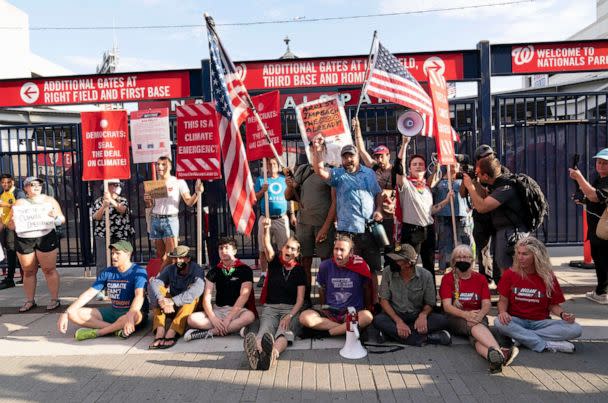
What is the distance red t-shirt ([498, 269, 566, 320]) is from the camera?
4.54m

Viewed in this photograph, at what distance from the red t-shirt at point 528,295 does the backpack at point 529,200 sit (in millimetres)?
900

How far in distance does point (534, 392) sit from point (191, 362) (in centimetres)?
272

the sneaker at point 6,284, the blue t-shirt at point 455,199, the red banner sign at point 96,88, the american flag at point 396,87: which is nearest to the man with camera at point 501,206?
the american flag at point 396,87

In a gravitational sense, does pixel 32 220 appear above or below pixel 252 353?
above

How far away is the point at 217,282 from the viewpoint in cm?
537

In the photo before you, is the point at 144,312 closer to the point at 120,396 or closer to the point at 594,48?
the point at 120,396

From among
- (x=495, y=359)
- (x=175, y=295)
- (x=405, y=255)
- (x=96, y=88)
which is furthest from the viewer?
(x=96, y=88)

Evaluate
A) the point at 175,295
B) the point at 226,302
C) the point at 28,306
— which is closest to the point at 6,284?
the point at 28,306

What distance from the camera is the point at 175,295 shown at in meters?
5.32

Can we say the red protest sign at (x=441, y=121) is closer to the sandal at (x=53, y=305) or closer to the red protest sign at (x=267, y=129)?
the red protest sign at (x=267, y=129)

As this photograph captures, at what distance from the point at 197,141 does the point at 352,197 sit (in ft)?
6.90

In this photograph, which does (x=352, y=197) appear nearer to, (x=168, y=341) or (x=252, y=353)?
(x=252, y=353)

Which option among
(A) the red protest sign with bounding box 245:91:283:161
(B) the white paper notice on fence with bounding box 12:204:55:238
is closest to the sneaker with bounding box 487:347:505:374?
(A) the red protest sign with bounding box 245:91:283:161

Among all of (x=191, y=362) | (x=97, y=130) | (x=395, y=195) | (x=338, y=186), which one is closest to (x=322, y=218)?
(x=338, y=186)
